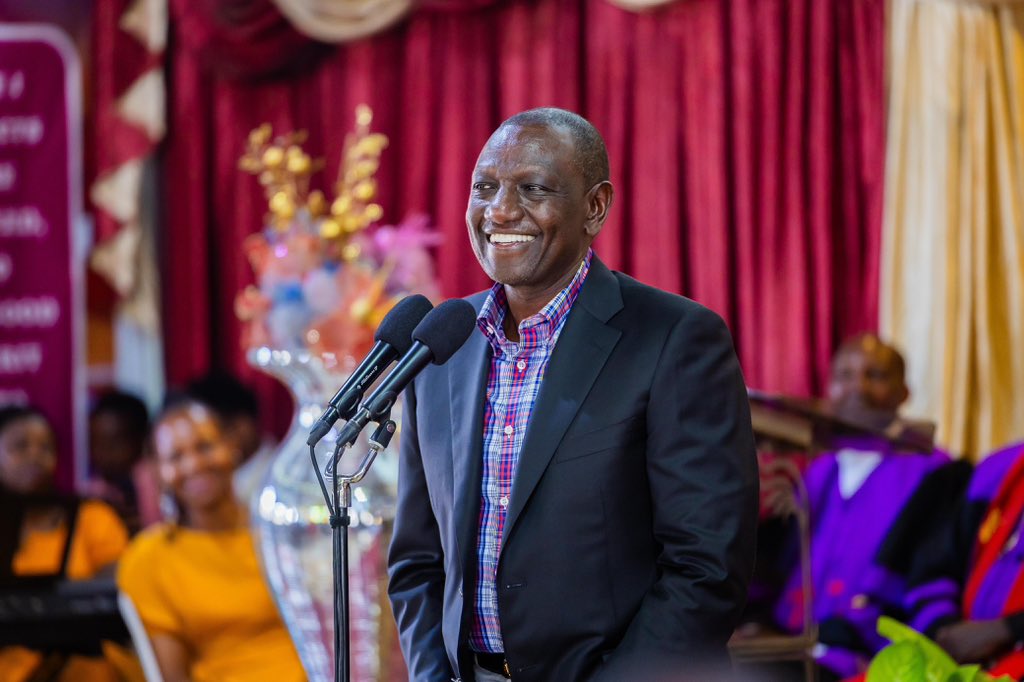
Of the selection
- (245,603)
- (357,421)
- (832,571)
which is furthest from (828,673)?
(357,421)

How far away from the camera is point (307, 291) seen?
297cm

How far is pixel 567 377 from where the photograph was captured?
189cm

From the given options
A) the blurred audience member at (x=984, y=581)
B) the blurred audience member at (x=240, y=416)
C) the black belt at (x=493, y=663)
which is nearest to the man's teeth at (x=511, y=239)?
the black belt at (x=493, y=663)

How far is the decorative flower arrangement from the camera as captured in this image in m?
2.94

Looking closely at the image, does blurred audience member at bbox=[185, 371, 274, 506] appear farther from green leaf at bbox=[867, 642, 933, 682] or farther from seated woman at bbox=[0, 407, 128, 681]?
green leaf at bbox=[867, 642, 933, 682]

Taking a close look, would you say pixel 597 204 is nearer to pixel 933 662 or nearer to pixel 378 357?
pixel 378 357

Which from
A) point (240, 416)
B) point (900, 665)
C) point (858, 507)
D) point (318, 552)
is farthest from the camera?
point (240, 416)

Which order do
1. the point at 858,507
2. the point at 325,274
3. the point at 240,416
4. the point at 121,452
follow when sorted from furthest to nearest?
the point at 121,452
the point at 240,416
the point at 858,507
the point at 325,274

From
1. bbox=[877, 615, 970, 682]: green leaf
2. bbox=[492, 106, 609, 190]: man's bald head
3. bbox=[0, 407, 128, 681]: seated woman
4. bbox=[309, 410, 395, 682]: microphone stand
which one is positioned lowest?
bbox=[0, 407, 128, 681]: seated woman

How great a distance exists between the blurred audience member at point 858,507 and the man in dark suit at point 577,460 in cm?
184

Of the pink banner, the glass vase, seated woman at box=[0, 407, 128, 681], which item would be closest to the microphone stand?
the glass vase

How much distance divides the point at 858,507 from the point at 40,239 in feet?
11.6

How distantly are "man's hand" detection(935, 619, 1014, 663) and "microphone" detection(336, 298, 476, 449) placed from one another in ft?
6.84

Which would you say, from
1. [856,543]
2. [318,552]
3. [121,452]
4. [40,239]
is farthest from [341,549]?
[40,239]
